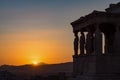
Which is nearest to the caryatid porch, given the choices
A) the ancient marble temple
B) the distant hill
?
the ancient marble temple

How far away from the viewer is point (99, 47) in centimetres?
3769

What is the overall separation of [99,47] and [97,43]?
0.39 m

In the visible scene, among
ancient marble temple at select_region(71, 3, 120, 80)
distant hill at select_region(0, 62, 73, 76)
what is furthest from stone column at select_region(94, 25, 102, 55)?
distant hill at select_region(0, 62, 73, 76)

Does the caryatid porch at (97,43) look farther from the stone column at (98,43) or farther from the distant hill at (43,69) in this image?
the distant hill at (43,69)

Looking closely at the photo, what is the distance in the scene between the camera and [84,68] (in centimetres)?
4031

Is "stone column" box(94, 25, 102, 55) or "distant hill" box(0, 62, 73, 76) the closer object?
"stone column" box(94, 25, 102, 55)

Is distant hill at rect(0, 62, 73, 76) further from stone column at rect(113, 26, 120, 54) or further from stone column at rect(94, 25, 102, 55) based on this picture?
stone column at rect(94, 25, 102, 55)

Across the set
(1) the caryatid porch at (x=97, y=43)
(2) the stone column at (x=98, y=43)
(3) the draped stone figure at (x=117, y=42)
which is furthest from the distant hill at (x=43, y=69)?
(2) the stone column at (x=98, y=43)

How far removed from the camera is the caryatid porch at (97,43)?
37594 millimetres

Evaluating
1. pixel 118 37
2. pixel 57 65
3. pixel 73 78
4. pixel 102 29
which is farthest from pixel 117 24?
pixel 57 65

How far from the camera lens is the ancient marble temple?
37.5 metres

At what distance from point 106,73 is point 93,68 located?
122 centimetres

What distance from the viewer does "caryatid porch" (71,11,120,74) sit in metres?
37.6

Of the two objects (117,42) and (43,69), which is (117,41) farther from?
(43,69)
